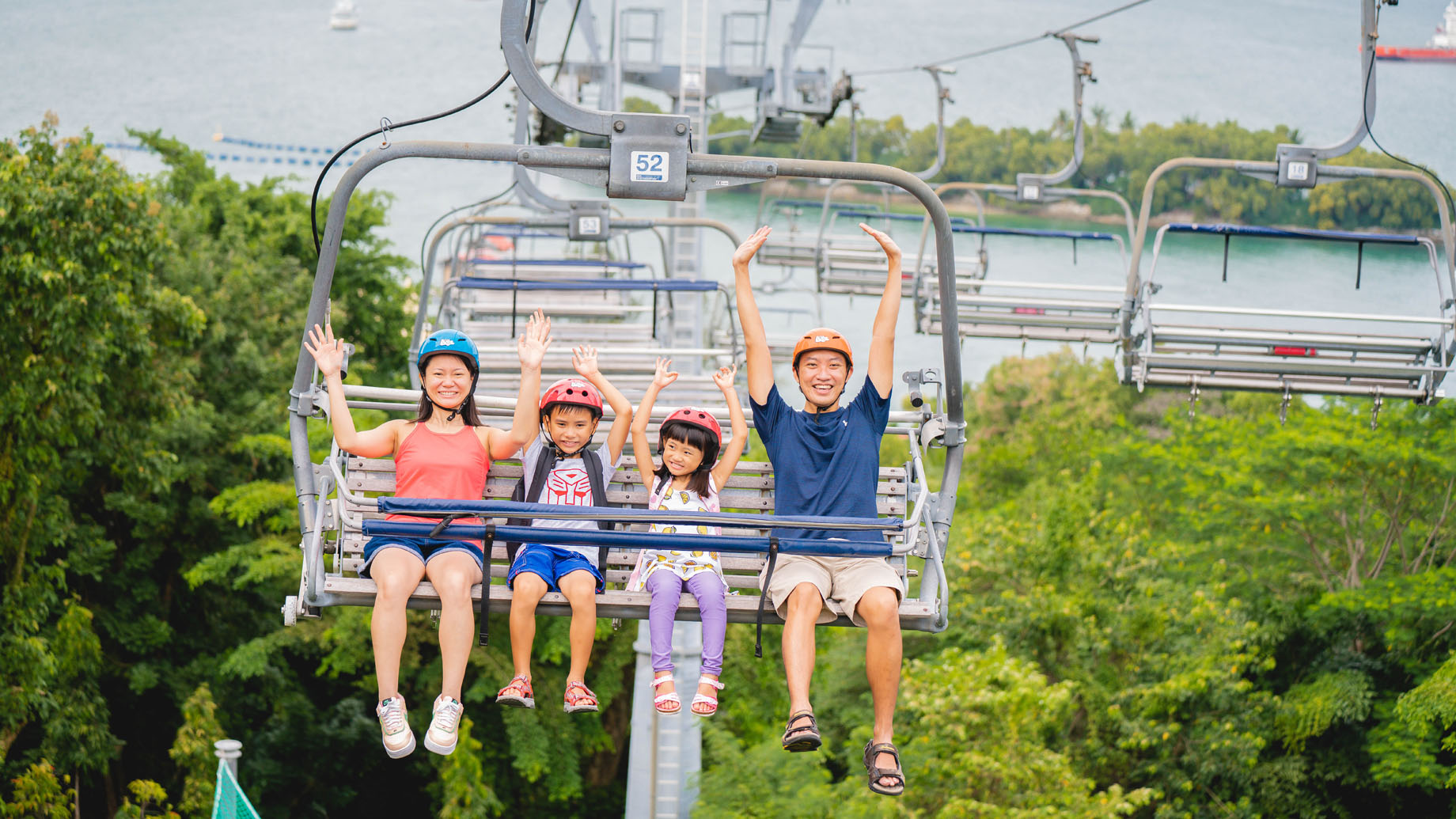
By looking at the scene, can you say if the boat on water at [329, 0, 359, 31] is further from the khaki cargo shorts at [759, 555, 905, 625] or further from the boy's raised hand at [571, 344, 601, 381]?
the khaki cargo shorts at [759, 555, 905, 625]

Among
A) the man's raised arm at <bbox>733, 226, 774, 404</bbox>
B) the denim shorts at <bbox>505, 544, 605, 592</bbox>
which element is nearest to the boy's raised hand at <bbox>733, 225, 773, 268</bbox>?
the man's raised arm at <bbox>733, 226, 774, 404</bbox>

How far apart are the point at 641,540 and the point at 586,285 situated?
3.60 m

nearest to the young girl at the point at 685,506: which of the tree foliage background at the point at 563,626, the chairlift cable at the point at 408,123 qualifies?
the chairlift cable at the point at 408,123

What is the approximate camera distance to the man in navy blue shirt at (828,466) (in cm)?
420

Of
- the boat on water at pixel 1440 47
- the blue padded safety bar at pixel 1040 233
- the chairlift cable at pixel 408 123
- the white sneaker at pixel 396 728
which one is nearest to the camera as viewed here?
the chairlift cable at pixel 408 123

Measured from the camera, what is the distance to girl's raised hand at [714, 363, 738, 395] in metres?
4.71

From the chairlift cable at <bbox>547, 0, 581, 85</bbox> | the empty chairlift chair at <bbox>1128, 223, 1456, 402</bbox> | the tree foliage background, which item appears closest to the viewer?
the chairlift cable at <bbox>547, 0, 581, 85</bbox>

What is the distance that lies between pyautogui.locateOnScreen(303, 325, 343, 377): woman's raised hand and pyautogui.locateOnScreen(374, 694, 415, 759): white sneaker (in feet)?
3.41

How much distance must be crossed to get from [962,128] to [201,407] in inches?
1248

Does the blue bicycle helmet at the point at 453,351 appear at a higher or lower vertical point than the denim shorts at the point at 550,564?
higher

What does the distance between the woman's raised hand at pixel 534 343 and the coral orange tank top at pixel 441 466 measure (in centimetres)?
31

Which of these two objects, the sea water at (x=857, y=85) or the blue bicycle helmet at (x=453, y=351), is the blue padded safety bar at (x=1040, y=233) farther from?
the sea water at (x=857, y=85)

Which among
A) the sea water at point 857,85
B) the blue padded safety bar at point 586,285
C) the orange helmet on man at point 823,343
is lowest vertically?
the orange helmet on man at point 823,343

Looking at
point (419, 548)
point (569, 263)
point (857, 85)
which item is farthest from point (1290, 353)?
point (857, 85)
